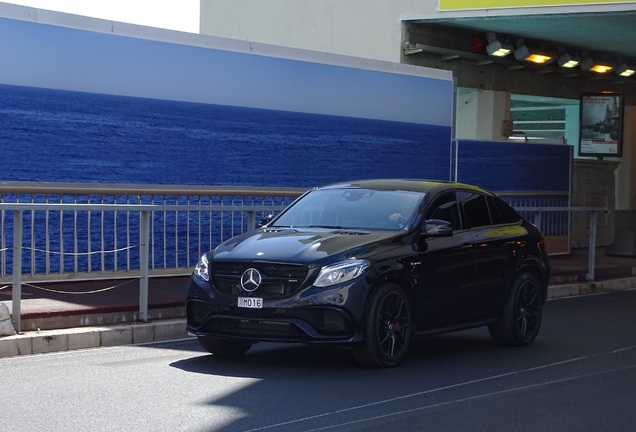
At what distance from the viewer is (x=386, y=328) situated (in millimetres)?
10273

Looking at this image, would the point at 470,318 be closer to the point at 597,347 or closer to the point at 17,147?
the point at 597,347

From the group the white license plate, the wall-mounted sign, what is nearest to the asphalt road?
the white license plate

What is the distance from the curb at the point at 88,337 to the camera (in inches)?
437

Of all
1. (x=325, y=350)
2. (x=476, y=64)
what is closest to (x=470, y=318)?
(x=325, y=350)

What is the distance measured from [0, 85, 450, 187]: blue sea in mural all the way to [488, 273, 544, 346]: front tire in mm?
5963

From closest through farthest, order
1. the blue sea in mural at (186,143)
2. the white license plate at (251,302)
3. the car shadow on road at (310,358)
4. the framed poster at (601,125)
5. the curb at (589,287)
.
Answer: the white license plate at (251,302) → the car shadow on road at (310,358) → the blue sea in mural at (186,143) → the curb at (589,287) → the framed poster at (601,125)

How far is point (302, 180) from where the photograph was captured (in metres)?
18.7

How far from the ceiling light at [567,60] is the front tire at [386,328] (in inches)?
730

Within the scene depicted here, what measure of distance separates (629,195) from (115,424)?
28.6 meters

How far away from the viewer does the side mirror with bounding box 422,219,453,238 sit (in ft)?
35.7

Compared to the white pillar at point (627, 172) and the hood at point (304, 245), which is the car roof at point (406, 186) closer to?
the hood at point (304, 245)

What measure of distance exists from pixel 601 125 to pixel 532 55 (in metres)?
3.12

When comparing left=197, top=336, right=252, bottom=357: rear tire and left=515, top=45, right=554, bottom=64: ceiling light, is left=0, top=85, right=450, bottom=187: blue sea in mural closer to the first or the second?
left=197, top=336, right=252, bottom=357: rear tire

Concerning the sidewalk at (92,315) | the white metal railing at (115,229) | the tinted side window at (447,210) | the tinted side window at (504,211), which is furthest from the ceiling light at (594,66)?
the tinted side window at (447,210)
